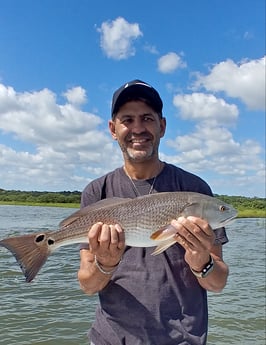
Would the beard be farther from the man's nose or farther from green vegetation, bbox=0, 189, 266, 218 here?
green vegetation, bbox=0, 189, 266, 218

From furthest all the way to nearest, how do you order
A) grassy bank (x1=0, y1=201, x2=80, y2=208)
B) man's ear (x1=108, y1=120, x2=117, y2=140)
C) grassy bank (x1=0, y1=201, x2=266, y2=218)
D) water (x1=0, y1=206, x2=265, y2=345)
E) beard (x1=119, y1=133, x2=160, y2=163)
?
grassy bank (x1=0, y1=201, x2=80, y2=208), grassy bank (x1=0, y1=201, x2=266, y2=218), water (x1=0, y1=206, x2=265, y2=345), man's ear (x1=108, y1=120, x2=117, y2=140), beard (x1=119, y1=133, x2=160, y2=163)

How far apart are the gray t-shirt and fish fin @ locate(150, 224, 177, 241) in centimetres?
18

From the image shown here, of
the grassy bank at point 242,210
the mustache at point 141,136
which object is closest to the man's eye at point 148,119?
the mustache at point 141,136

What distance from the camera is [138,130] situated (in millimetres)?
3283

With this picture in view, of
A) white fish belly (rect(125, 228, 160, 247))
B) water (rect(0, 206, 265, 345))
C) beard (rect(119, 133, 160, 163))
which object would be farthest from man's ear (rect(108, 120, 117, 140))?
water (rect(0, 206, 265, 345))

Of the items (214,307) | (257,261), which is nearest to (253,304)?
(214,307)

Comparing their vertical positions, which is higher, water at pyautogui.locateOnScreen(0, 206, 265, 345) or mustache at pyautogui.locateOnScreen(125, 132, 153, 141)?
mustache at pyautogui.locateOnScreen(125, 132, 153, 141)

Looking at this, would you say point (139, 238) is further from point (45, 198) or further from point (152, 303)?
point (45, 198)

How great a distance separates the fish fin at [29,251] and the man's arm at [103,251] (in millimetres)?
353

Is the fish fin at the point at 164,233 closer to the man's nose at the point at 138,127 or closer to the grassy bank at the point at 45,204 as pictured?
the man's nose at the point at 138,127

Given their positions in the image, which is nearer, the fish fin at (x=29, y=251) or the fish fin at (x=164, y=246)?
the fish fin at (x=164, y=246)

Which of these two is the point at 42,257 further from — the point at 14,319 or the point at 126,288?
the point at 14,319

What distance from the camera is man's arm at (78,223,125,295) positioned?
9.57 ft

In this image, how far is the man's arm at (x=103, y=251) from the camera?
2.92m
